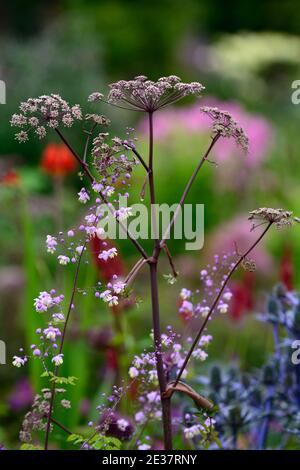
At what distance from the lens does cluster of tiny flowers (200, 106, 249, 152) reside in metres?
1.71

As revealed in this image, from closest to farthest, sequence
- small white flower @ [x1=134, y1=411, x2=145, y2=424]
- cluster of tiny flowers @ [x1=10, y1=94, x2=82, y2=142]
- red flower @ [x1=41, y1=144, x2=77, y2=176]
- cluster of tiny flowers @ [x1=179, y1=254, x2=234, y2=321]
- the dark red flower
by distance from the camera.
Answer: cluster of tiny flowers @ [x1=10, y1=94, x2=82, y2=142] < cluster of tiny flowers @ [x1=179, y1=254, x2=234, y2=321] < small white flower @ [x1=134, y1=411, x2=145, y2=424] < the dark red flower < red flower @ [x1=41, y1=144, x2=77, y2=176]

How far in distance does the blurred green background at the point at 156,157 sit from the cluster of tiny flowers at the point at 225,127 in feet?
4.41

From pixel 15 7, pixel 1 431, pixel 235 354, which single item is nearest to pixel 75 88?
pixel 235 354

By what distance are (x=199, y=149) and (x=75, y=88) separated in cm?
232

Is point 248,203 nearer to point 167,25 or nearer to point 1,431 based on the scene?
point 1,431

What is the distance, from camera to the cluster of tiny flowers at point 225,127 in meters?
1.71

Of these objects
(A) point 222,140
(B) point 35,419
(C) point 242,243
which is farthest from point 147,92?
(A) point 222,140

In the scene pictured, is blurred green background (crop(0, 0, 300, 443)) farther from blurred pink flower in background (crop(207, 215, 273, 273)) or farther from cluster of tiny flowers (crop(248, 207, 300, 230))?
cluster of tiny flowers (crop(248, 207, 300, 230))

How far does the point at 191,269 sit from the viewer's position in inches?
199

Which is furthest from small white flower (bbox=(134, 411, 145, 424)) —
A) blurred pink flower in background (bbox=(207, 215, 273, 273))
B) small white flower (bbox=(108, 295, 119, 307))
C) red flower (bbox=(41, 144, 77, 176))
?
blurred pink flower in background (bbox=(207, 215, 273, 273))

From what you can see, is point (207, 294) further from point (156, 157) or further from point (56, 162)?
point (156, 157)

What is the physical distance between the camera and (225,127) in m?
1.73

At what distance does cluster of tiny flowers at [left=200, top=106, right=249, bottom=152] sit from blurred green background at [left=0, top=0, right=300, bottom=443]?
134 centimetres

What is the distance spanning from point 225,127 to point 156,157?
214 inches
